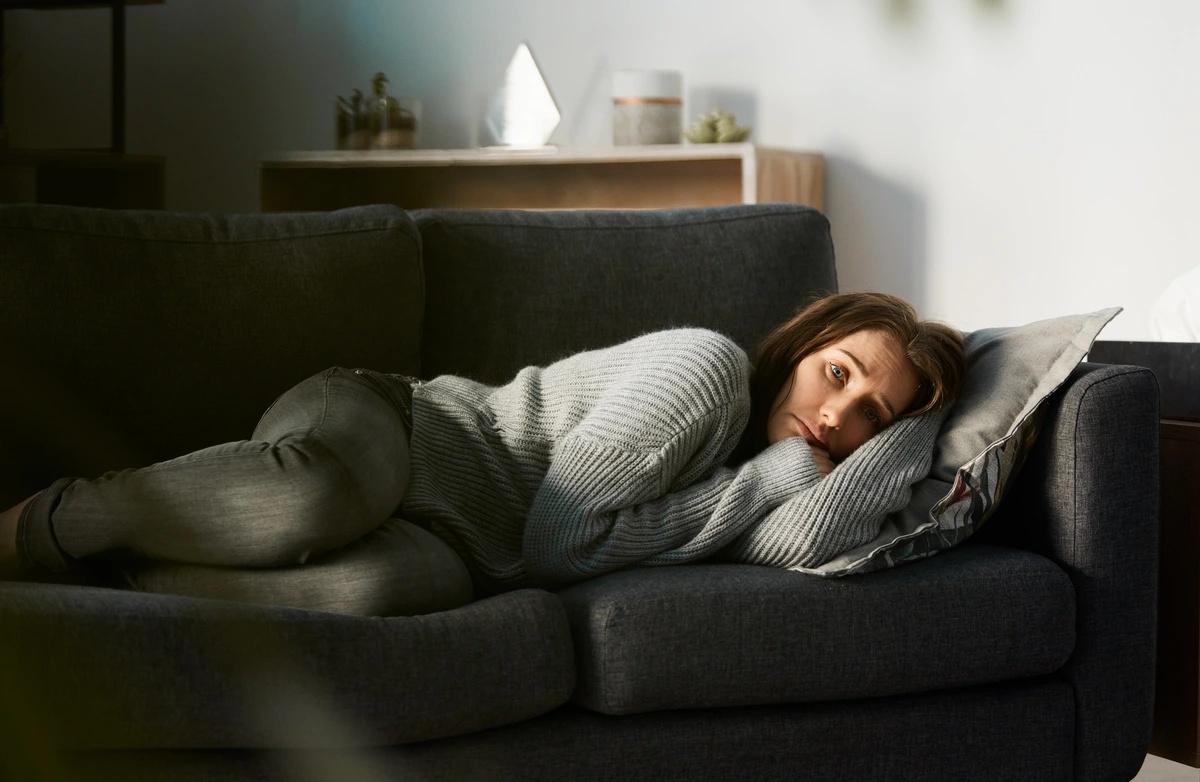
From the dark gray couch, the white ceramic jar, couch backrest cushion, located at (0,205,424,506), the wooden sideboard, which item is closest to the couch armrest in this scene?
the dark gray couch

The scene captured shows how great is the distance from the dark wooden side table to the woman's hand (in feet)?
1.61

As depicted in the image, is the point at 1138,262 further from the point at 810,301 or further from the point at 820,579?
the point at 820,579

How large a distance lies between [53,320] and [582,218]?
0.79 meters

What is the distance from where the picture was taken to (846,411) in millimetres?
1532

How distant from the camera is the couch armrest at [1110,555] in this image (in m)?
1.40

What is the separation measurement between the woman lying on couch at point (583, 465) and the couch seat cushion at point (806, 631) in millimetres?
71

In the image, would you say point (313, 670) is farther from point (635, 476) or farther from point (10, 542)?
point (635, 476)

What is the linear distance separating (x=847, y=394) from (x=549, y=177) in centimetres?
205

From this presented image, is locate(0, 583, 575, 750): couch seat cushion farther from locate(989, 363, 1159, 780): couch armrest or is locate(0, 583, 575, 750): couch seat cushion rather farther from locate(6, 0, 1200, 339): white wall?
locate(6, 0, 1200, 339): white wall

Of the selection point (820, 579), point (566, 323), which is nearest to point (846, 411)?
point (820, 579)

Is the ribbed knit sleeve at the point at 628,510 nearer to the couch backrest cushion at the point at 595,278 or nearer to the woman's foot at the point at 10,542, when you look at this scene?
the couch backrest cushion at the point at 595,278

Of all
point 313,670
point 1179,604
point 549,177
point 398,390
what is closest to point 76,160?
point 313,670

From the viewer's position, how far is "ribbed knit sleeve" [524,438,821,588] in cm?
136

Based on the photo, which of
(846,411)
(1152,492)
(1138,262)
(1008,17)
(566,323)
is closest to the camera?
(1008,17)
